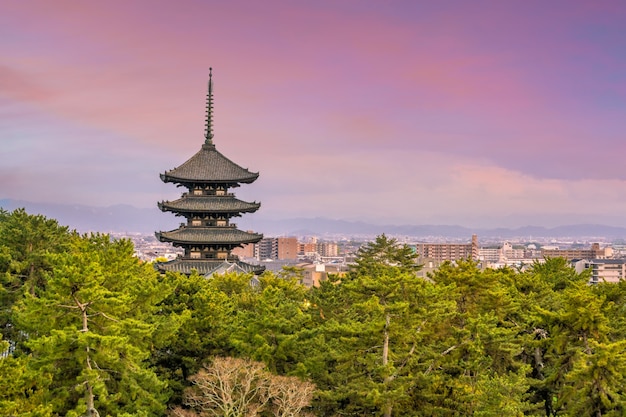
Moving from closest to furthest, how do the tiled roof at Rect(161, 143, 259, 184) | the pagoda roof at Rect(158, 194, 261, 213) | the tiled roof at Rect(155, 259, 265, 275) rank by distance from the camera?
the tiled roof at Rect(155, 259, 265, 275)
the pagoda roof at Rect(158, 194, 261, 213)
the tiled roof at Rect(161, 143, 259, 184)

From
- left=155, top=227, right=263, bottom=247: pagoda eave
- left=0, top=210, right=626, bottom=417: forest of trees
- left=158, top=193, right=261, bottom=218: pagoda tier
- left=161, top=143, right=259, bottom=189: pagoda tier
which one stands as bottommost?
left=0, top=210, right=626, bottom=417: forest of trees

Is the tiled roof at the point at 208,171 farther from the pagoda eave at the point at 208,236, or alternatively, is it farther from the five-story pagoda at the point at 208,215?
the pagoda eave at the point at 208,236

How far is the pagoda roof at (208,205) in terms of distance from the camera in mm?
40153

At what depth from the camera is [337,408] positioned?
2058 cm

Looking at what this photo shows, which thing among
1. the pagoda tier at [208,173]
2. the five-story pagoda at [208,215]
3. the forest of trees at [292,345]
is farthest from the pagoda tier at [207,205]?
the forest of trees at [292,345]

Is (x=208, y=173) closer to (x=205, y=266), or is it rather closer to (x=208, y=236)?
(x=208, y=236)

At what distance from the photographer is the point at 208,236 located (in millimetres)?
40219

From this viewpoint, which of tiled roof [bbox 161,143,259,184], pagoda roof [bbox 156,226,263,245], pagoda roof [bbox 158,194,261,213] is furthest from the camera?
tiled roof [bbox 161,143,259,184]

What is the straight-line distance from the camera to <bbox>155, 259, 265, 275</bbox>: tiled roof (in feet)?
129

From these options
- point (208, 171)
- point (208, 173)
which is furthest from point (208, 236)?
point (208, 171)

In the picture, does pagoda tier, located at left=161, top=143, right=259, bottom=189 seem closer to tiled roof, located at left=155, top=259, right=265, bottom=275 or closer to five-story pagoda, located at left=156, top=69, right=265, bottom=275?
five-story pagoda, located at left=156, top=69, right=265, bottom=275

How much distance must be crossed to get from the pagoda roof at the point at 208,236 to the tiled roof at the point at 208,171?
10.6 ft

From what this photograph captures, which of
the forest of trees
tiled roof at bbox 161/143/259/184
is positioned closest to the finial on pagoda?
tiled roof at bbox 161/143/259/184

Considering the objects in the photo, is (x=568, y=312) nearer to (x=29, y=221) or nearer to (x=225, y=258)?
(x=29, y=221)
